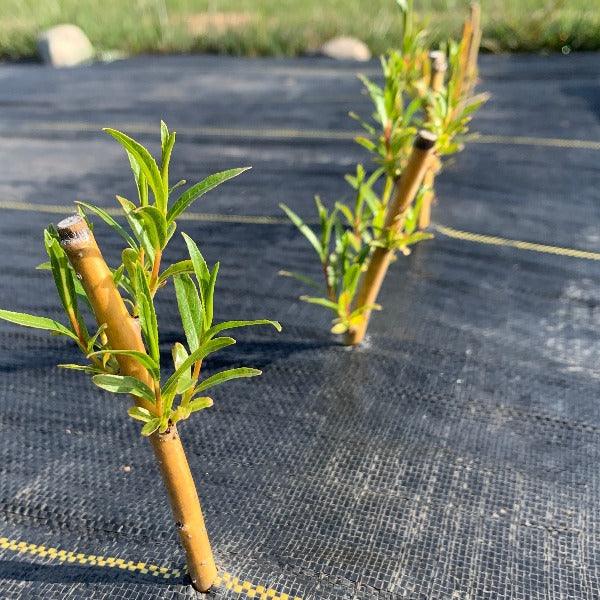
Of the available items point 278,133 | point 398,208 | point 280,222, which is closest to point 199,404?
point 398,208

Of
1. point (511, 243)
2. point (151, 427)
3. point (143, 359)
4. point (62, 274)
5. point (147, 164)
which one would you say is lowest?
point (511, 243)

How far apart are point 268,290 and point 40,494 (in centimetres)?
87

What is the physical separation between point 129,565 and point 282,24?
199 inches

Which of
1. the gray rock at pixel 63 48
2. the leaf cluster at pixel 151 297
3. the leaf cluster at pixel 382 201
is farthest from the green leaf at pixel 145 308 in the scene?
the gray rock at pixel 63 48

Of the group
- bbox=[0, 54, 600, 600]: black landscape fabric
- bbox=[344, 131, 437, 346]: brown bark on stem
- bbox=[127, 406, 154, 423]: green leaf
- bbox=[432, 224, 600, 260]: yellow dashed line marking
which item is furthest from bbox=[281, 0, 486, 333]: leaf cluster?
bbox=[127, 406, 154, 423]: green leaf

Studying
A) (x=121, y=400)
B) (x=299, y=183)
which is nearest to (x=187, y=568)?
(x=121, y=400)

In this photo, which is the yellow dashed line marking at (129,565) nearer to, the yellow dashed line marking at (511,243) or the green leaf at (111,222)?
the green leaf at (111,222)

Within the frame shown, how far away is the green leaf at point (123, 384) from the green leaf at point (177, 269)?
0.14 metres

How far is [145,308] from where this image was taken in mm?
802

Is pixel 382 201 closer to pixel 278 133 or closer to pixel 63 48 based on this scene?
pixel 278 133

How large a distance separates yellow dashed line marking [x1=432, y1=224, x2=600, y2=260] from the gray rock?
3632mm

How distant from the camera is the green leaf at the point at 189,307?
0.87m

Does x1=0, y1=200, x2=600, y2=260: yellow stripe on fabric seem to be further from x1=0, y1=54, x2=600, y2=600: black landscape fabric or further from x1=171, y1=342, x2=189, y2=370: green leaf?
x1=171, y1=342, x2=189, y2=370: green leaf

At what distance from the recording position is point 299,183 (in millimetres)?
2555
